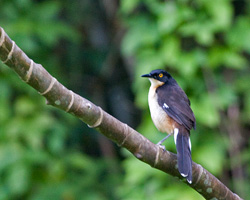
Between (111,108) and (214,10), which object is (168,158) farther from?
(111,108)

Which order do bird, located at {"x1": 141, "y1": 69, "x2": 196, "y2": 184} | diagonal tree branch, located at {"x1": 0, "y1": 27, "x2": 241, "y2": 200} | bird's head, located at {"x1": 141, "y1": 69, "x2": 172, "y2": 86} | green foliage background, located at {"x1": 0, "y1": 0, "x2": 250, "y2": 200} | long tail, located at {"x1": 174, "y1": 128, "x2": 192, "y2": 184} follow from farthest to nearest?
green foliage background, located at {"x1": 0, "y1": 0, "x2": 250, "y2": 200} → bird's head, located at {"x1": 141, "y1": 69, "x2": 172, "y2": 86} → bird, located at {"x1": 141, "y1": 69, "x2": 196, "y2": 184} → long tail, located at {"x1": 174, "y1": 128, "x2": 192, "y2": 184} → diagonal tree branch, located at {"x1": 0, "y1": 27, "x2": 241, "y2": 200}

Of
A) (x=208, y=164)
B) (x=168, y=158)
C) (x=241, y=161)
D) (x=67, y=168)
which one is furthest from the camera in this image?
(x=67, y=168)

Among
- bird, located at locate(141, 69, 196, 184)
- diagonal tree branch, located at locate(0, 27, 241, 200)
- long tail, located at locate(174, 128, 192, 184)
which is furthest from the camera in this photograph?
bird, located at locate(141, 69, 196, 184)

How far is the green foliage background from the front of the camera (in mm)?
5469

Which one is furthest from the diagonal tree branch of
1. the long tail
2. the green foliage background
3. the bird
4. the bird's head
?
the green foliage background

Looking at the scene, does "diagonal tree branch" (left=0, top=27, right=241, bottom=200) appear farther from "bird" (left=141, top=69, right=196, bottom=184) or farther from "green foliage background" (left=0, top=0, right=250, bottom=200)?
"green foliage background" (left=0, top=0, right=250, bottom=200)

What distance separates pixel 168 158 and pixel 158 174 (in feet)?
7.66

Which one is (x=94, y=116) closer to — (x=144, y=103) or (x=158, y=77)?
(x=158, y=77)

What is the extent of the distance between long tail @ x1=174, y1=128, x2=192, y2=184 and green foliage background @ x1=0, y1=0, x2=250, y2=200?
3.87ft

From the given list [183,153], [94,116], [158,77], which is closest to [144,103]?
[158,77]

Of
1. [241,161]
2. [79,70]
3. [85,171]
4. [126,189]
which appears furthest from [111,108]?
[241,161]

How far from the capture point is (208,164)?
534cm

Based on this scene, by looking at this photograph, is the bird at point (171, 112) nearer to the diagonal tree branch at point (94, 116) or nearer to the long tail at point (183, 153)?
the long tail at point (183, 153)

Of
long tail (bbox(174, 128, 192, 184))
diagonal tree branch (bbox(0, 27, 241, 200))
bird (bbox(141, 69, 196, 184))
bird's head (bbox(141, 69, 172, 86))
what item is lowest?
diagonal tree branch (bbox(0, 27, 241, 200))
